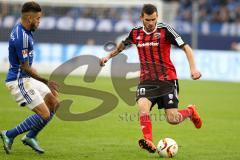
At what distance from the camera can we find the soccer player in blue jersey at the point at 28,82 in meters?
10.0

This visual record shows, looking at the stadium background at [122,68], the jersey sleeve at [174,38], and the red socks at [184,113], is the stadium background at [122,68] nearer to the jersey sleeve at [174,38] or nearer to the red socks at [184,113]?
the red socks at [184,113]

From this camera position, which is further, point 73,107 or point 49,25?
point 49,25

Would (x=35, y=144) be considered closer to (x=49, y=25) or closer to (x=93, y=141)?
(x=93, y=141)

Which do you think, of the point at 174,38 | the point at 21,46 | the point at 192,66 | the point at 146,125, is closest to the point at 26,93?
the point at 21,46

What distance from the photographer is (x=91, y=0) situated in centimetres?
3123

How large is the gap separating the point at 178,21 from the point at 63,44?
6789mm

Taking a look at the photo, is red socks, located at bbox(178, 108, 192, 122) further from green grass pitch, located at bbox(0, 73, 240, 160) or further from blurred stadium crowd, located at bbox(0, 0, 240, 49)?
blurred stadium crowd, located at bbox(0, 0, 240, 49)

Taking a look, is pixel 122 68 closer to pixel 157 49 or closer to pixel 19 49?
pixel 157 49

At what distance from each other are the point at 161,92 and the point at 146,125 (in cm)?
74

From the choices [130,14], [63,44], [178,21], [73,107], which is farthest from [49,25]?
[73,107]

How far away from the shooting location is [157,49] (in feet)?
34.9

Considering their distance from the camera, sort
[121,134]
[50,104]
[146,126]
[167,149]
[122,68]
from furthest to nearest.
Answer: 1. [122,68]
2. [121,134]
3. [50,104]
4. [146,126]
5. [167,149]

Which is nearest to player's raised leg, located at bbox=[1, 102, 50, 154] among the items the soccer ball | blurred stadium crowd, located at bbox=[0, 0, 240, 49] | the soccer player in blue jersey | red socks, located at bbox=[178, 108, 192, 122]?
the soccer player in blue jersey

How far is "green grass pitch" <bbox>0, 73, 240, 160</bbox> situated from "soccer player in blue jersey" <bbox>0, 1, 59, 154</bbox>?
1.26 ft
